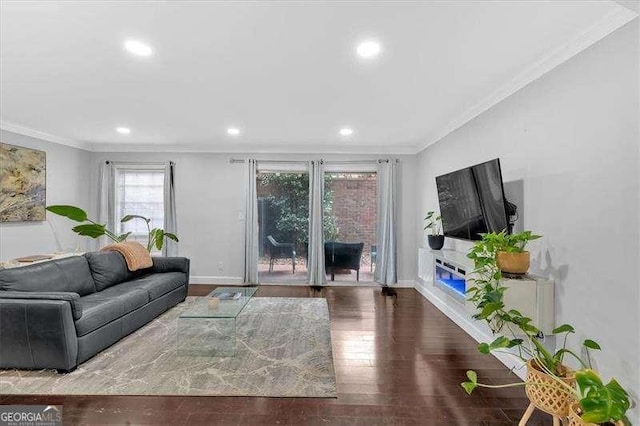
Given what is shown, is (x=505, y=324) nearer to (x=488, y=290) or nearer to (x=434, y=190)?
(x=488, y=290)

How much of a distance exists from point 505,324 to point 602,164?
1224mm

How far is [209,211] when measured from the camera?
5.97 metres

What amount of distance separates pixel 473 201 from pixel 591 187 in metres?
1.19

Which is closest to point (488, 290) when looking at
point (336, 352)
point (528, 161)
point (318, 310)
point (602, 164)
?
point (602, 164)

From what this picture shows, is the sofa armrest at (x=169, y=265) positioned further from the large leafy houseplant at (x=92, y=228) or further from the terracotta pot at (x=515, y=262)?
the terracotta pot at (x=515, y=262)

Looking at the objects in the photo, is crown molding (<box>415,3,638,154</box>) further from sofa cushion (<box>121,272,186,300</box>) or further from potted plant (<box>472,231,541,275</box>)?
sofa cushion (<box>121,272,186,300</box>)

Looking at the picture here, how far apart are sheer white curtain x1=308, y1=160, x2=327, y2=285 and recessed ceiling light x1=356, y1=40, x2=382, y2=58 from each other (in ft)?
11.2

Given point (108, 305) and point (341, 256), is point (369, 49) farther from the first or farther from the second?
point (341, 256)

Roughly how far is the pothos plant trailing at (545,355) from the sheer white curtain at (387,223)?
8.72 ft

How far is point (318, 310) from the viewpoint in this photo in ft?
14.6

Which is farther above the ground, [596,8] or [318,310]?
[596,8]

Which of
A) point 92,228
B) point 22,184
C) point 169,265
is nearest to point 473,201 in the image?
point 169,265

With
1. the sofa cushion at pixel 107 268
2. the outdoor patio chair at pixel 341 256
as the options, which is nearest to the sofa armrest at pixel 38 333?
the sofa cushion at pixel 107 268

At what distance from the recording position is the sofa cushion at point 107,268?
12.8 feet
